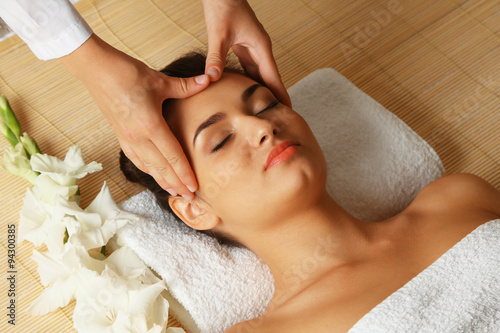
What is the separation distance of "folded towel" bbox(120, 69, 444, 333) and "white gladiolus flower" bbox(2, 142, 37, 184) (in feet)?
1.06

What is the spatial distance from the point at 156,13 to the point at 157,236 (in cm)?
104

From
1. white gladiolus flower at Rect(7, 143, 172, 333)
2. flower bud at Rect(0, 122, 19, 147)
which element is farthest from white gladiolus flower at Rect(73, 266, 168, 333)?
flower bud at Rect(0, 122, 19, 147)

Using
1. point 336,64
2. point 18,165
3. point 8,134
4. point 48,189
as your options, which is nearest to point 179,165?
point 48,189

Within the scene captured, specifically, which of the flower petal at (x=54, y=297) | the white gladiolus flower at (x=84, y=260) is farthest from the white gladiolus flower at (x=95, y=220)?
the flower petal at (x=54, y=297)

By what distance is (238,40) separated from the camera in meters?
1.39

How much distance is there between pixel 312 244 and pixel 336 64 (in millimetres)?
896

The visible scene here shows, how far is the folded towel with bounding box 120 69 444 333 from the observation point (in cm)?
141

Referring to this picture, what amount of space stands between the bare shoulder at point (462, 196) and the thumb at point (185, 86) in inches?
26.1

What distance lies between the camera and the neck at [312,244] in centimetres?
129

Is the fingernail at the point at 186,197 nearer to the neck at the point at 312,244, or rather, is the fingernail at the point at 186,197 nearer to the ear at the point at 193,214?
the ear at the point at 193,214

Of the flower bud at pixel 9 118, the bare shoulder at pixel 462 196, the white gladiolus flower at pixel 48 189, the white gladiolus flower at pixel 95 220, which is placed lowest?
the bare shoulder at pixel 462 196

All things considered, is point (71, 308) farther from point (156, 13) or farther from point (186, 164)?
point (156, 13)

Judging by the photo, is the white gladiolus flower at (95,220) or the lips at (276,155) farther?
the white gladiolus flower at (95,220)

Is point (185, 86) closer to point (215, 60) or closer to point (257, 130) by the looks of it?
point (215, 60)
